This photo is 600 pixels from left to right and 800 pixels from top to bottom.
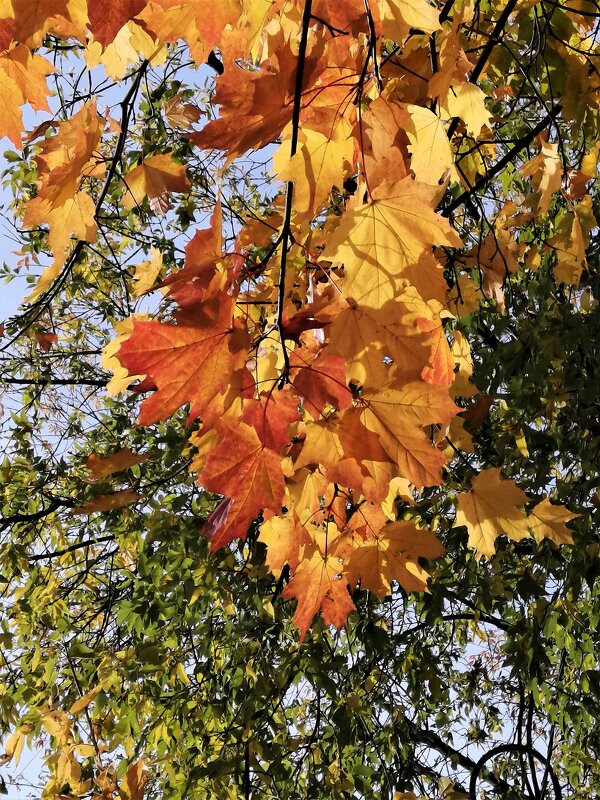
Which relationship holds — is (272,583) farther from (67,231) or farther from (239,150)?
(239,150)

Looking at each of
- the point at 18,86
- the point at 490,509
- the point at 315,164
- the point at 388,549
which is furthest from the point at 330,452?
the point at 18,86

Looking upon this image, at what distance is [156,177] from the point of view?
70.0 inches

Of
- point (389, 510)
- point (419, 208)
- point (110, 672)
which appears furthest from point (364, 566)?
point (110, 672)

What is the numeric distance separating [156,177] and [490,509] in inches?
40.3

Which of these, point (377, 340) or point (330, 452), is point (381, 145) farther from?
point (330, 452)

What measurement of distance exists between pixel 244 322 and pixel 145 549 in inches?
89.1

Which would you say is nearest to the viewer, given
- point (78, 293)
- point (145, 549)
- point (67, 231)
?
point (67, 231)

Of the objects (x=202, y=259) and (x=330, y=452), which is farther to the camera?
(x=330, y=452)

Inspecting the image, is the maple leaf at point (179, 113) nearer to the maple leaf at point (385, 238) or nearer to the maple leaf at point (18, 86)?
the maple leaf at point (18, 86)

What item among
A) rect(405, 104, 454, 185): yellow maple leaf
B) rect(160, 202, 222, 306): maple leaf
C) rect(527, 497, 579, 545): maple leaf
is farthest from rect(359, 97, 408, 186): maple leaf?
rect(527, 497, 579, 545): maple leaf

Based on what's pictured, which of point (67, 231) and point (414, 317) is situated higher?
point (67, 231)

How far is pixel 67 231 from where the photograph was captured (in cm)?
143

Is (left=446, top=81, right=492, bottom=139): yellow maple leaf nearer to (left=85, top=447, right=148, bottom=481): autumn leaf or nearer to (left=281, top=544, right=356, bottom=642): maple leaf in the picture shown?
(left=281, top=544, right=356, bottom=642): maple leaf

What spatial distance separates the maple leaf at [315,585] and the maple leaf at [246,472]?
1.85ft
